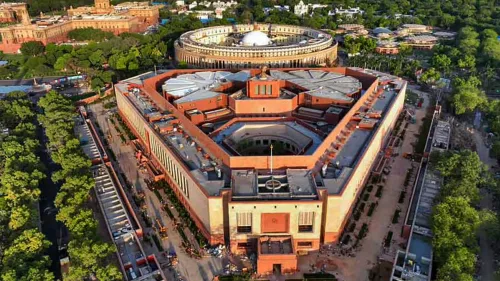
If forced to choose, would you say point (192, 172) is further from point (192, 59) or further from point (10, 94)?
point (192, 59)

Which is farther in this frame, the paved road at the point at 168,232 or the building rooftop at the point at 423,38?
the building rooftop at the point at 423,38

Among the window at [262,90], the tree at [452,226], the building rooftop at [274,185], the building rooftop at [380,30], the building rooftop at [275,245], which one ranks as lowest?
the building rooftop at [275,245]

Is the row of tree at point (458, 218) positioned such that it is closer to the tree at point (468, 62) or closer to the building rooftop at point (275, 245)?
the building rooftop at point (275, 245)

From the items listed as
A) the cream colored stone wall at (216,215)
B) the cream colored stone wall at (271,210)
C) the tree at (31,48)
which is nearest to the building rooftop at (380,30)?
the tree at (31,48)

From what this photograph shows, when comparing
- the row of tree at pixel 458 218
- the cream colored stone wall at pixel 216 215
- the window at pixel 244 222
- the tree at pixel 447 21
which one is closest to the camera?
the row of tree at pixel 458 218

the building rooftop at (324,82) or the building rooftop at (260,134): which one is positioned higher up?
the building rooftop at (324,82)

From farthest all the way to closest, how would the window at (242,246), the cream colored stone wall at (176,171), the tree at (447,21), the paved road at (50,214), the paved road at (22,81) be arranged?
1. the tree at (447,21)
2. the paved road at (22,81)
3. the cream colored stone wall at (176,171)
4. the window at (242,246)
5. the paved road at (50,214)

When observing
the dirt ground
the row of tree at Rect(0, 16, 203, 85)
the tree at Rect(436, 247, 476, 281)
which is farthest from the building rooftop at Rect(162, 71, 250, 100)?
the tree at Rect(436, 247, 476, 281)

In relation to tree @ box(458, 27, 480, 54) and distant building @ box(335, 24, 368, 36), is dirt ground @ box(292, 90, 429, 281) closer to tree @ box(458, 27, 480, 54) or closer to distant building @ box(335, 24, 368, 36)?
tree @ box(458, 27, 480, 54)
